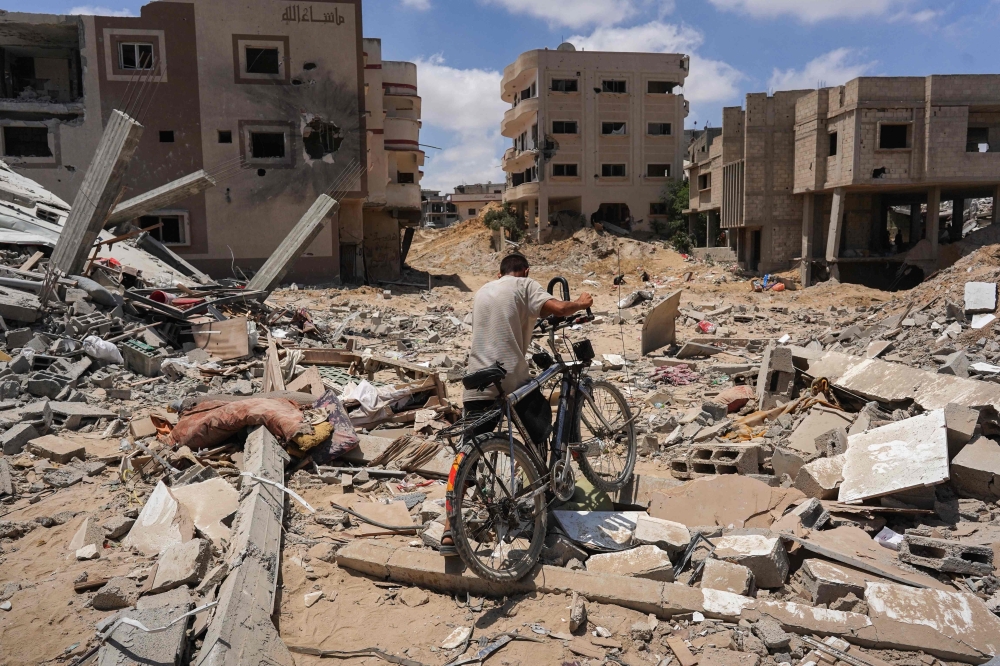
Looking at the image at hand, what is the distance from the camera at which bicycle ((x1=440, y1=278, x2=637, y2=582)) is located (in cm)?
354

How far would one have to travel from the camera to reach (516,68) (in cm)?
3919

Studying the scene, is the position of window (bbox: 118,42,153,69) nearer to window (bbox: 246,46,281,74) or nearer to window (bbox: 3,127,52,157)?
window (bbox: 246,46,281,74)

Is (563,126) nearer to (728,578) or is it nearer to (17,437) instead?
(17,437)

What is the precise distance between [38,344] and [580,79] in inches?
1331

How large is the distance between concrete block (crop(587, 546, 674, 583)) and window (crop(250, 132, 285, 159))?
23783 millimetres

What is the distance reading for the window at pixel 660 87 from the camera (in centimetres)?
3853

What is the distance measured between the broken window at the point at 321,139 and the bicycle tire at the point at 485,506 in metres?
22.9

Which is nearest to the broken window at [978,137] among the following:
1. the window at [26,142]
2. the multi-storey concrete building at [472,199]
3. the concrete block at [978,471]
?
the concrete block at [978,471]

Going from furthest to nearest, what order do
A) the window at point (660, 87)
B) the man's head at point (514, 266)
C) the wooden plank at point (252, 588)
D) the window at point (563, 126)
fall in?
the window at point (660, 87), the window at point (563, 126), the man's head at point (514, 266), the wooden plank at point (252, 588)

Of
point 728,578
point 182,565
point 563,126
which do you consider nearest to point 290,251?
point 182,565

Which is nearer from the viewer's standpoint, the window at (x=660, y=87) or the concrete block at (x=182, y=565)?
the concrete block at (x=182, y=565)

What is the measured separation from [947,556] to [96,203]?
40.5 ft

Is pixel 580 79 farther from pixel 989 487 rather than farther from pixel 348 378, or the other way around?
pixel 989 487

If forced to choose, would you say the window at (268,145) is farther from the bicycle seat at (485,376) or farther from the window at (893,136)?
the bicycle seat at (485,376)
